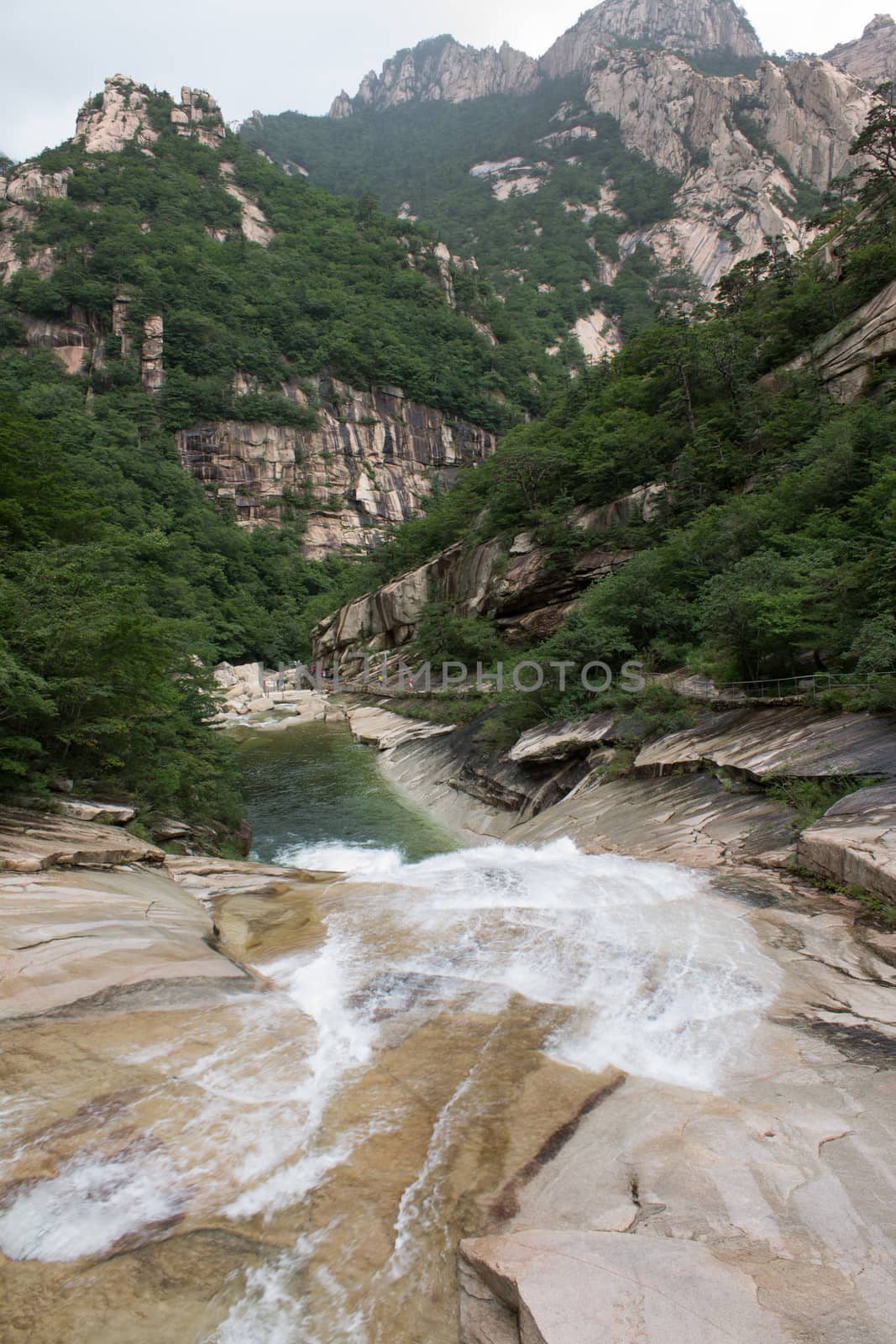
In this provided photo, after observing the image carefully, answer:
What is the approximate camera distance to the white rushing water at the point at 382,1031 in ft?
11.7

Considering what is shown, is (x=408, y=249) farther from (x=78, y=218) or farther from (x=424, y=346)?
(x=78, y=218)

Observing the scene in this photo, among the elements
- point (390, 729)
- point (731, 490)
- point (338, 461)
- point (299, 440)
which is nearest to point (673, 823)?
point (731, 490)

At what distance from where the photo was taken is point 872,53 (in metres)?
134

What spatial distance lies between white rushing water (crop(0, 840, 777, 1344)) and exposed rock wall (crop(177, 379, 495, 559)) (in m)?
77.1

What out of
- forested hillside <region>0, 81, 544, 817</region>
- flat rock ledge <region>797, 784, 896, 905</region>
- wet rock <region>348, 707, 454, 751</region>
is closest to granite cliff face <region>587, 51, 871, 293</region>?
forested hillside <region>0, 81, 544, 817</region>

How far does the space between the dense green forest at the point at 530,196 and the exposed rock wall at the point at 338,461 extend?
3235 centimetres

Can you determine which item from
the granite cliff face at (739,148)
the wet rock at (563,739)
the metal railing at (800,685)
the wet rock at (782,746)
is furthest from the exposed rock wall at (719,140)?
the wet rock at (782,746)

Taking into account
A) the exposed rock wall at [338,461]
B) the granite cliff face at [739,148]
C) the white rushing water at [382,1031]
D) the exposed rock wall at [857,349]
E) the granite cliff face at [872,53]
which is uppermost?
the granite cliff face at [872,53]

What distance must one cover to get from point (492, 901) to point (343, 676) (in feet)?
150

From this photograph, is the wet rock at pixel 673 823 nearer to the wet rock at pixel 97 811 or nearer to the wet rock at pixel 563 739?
the wet rock at pixel 563 739

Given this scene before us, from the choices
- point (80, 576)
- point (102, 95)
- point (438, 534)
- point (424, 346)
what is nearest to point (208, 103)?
point (102, 95)

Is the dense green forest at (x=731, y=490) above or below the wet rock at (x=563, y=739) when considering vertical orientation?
above

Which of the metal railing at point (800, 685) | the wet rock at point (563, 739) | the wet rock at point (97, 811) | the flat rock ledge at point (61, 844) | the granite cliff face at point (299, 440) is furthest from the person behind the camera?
the granite cliff face at point (299, 440)

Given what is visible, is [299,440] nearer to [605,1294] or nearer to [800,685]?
[800,685]
